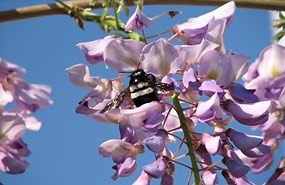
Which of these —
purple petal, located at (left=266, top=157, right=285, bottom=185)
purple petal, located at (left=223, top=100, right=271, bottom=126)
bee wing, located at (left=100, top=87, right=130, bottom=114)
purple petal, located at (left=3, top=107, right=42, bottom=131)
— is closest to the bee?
bee wing, located at (left=100, top=87, right=130, bottom=114)

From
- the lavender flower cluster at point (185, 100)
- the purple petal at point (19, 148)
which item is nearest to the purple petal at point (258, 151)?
the lavender flower cluster at point (185, 100)

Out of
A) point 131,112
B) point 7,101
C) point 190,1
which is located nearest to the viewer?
point 131,112

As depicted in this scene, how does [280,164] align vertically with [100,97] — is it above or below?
below

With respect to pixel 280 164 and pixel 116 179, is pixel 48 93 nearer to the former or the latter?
pixel 116 179

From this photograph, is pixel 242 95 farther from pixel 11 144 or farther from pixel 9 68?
pixel 9 68

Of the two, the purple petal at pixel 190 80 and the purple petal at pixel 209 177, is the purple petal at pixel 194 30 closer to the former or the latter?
the purple petal at pixel 190 80

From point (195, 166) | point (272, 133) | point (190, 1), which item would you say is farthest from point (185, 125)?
point (272, 133)
